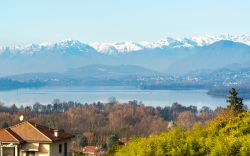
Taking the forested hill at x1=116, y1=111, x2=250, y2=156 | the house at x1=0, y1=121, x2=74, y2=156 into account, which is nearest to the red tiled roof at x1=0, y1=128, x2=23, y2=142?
the house at x1=0, y1=121, x2=74, y2=156

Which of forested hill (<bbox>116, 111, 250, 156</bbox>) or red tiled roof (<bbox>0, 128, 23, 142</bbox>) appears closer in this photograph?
forested hill (<bbox>116, 111, 250, 156</bbox>)

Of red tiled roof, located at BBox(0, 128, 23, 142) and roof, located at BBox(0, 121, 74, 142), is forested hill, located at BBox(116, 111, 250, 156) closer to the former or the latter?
roof, located at BBox(0, 121, 74, 142)

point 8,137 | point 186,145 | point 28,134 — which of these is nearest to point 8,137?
point 8,137

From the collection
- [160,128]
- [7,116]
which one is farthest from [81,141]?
[7,116]

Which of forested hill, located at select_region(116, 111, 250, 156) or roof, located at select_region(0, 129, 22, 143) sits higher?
forested hill, located at select_region(116, 111, 250, 156)

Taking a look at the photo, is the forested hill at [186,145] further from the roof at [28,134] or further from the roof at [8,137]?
the roof at [8,137]

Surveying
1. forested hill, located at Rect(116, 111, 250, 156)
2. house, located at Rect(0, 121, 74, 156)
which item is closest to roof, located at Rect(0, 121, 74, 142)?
house, located at Rect(0, 121, 74, 156)

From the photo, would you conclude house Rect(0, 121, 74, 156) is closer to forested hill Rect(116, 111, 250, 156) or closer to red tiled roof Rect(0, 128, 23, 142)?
red tiled roof Rect(0, 128, 23, 142)

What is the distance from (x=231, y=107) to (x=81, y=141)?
3165cm

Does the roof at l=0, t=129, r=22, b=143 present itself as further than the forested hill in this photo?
Yes

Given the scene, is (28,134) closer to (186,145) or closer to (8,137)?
(8,137)

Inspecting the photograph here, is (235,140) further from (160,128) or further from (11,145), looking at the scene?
(160,128)

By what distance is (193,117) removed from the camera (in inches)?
4360

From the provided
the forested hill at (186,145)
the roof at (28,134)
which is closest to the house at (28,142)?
the roof at (28,134)
